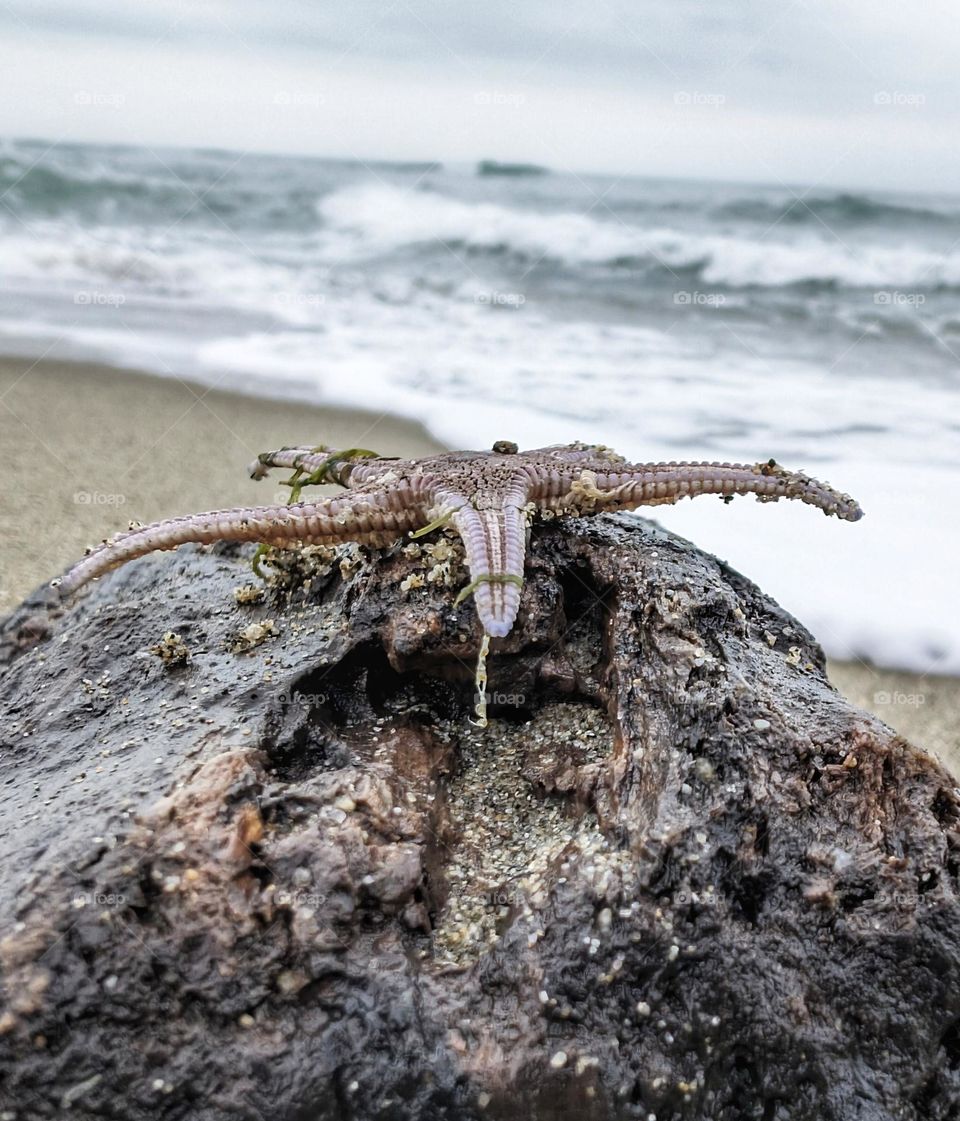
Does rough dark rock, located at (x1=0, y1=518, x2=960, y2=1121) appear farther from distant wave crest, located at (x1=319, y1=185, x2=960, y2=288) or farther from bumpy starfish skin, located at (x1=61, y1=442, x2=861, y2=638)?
distant wave crest, located at (x1=319, y1=185, x2=960, y2=288)

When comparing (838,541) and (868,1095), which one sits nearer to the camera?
(868,1095)

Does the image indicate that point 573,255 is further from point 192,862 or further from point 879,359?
point 192,862

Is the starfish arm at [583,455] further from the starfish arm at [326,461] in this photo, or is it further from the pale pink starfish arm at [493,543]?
the starfish arm at [326,461]

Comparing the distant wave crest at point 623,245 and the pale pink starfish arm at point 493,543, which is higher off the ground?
the distant wave crest at point 623,245

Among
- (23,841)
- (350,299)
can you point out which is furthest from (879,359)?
(23,841)

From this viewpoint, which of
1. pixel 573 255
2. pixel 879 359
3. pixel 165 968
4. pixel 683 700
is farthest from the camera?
pixel 573 255

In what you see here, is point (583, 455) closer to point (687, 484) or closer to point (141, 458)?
point (687, 484)

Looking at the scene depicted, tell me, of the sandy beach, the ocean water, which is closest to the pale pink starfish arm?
the sandy beach

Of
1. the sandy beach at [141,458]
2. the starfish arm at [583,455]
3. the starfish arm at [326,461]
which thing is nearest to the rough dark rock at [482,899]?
the starfish arm at [583,455]

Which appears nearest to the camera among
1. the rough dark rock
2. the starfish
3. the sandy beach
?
the rough dark rock
